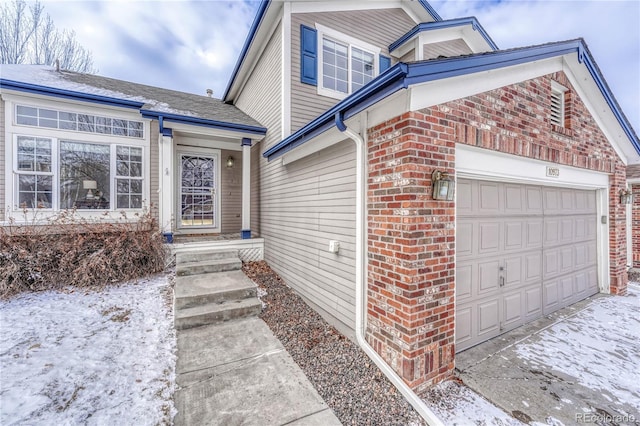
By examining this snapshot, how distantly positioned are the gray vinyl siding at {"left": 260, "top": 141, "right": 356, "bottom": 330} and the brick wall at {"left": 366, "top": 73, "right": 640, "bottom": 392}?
0.46 metres

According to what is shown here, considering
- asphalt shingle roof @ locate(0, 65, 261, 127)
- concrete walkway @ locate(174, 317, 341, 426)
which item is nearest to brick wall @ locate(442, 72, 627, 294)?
concrete walkway @ locate(174, 317, 341, 426)

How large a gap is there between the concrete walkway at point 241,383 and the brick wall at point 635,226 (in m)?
10.9

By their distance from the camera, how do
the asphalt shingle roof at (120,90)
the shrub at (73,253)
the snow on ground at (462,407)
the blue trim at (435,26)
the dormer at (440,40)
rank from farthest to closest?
1. the dormer at (440,40)
2. the blue trim at (435,26)
3. the asphalt shingle roof at (120,90)
4. the shrub at (73,253)
5. the snow on ground at (462,407)

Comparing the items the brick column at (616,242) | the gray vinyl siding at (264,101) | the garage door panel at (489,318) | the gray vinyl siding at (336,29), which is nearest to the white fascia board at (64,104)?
the gray vinyl siding at (264,101)

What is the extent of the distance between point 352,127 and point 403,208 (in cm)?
125

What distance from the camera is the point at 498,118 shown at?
3.38m

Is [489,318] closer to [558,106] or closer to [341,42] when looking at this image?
[558,106]

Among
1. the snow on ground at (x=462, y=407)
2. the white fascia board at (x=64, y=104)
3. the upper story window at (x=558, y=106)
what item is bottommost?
the snow on ground at (x=462, y=407)

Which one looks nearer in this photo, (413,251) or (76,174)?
(413,251)

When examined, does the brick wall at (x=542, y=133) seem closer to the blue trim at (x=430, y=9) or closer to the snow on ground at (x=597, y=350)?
the snow on ground at (x=597, y=350)

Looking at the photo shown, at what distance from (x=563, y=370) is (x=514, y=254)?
4.92 feet

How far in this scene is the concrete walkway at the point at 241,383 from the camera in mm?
2234

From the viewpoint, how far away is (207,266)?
5.13 meters

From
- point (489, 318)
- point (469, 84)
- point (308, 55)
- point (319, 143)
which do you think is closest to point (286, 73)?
point (308, 55)
